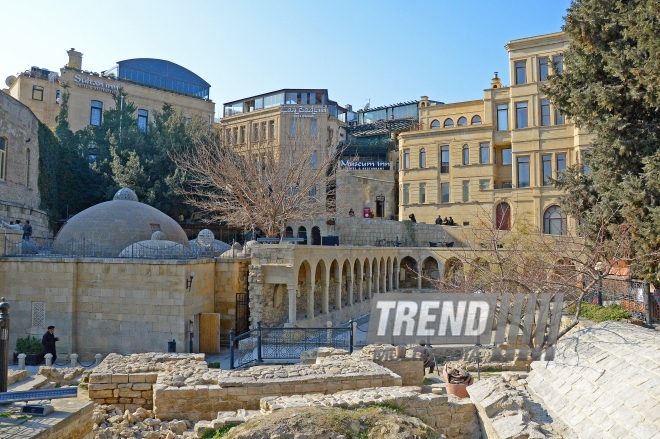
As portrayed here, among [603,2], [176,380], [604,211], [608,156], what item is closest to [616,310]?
[604,211]

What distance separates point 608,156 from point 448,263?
66.0 feet

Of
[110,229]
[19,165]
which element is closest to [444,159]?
[110,229]

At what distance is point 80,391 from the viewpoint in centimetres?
1048

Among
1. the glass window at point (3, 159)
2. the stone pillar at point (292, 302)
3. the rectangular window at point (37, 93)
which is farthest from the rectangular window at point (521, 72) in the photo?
the rectangular window at point (37, 93)

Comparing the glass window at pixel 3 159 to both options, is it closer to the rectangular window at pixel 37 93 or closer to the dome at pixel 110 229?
the dome at pixel 110 229

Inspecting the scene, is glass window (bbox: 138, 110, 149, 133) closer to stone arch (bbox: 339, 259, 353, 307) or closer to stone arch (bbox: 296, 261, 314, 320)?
stone arch (bbox: 339, 259, 353, 307)

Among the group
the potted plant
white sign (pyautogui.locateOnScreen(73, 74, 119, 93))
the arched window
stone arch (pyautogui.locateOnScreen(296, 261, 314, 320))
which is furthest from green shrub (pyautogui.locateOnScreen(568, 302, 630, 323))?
white sign (pyautogui.locateOnScreen(73, 74, 119, 93))

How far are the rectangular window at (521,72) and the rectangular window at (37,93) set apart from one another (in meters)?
40.4

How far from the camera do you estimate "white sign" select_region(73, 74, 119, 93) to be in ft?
138

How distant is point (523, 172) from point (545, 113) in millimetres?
4362

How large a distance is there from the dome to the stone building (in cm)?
727

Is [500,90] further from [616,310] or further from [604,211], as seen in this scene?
[616,310]

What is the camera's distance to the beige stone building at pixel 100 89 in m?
42.0

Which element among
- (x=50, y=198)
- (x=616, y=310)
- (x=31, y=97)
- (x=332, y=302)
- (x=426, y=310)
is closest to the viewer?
(x=616, y=310)
